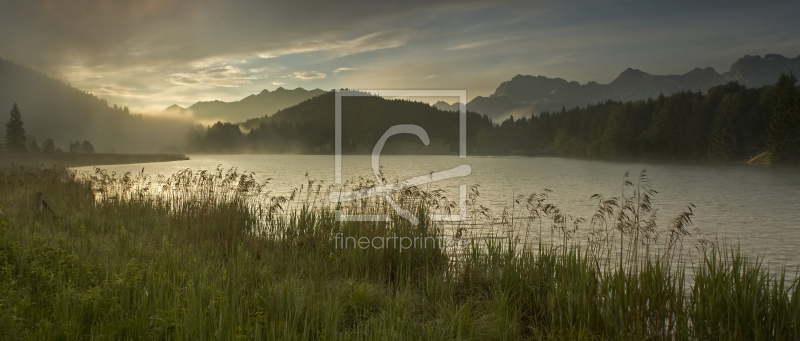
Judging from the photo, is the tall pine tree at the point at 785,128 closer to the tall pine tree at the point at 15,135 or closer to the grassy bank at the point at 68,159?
the grassy bank at the point at 68,159

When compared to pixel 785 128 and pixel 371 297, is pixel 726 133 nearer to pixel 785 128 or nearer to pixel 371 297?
pixel 785 128

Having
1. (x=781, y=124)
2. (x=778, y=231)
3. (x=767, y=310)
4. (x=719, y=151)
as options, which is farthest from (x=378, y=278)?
(x=719, y=151)

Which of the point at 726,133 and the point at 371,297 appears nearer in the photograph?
the point at 371,297

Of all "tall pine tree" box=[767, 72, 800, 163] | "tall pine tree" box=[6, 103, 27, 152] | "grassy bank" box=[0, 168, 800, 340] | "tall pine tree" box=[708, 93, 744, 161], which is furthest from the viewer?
"tall pine tree" box=[6, 103, 27, 152]

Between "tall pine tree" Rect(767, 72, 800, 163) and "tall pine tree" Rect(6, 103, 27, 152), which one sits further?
Answer: "tall pine tree" Rect(6, 103, 27, 152)

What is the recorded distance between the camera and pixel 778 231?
703 inches

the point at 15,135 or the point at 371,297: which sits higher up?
the point at 15,135

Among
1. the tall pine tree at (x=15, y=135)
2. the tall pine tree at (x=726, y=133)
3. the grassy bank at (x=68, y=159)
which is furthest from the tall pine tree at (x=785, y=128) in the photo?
the tall pine tree at (x=15, y=135)

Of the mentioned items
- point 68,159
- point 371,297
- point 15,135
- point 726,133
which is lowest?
point 371,297

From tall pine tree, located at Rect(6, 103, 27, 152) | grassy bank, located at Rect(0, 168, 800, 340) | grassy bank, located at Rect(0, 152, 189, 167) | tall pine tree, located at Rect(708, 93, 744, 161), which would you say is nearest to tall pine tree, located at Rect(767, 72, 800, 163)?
tall pine tree, located at Rect(708, 93, 744, 161)

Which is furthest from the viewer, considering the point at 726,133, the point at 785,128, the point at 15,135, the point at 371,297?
the point at 15,135

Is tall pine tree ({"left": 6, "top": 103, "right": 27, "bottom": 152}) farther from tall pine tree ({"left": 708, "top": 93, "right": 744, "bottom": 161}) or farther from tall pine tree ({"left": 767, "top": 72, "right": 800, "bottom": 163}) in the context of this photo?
tall pine tree ({"left": 767, "top": 72, "right": 800, "bottom": 163})

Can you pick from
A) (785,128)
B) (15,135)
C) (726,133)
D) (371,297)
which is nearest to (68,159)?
(15,135)

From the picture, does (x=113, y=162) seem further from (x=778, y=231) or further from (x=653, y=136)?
(x=653, y=136)
